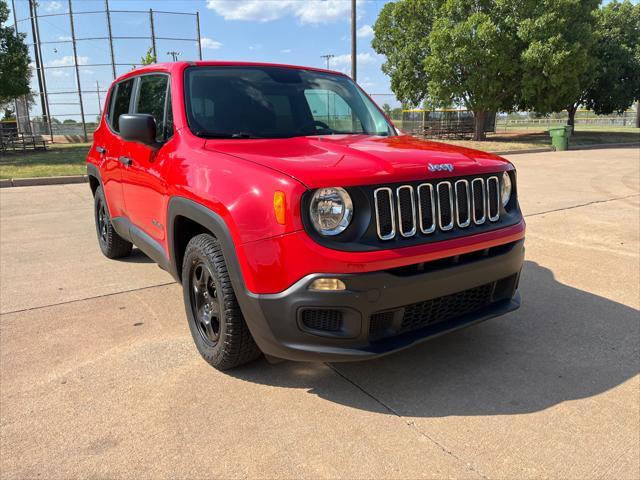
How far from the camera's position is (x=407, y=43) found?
2716cm

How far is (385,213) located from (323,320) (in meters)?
0.60

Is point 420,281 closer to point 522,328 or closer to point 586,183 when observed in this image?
point 522,328

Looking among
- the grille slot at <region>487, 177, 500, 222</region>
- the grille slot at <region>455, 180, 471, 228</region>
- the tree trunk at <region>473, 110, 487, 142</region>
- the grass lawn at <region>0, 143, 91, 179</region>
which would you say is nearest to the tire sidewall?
the grille slot at <region>455, 180, 471, 228</region>

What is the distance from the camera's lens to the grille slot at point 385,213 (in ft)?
8.09

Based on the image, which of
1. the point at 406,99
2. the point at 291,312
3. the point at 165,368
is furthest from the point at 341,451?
the point at 406,99

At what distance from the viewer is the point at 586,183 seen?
1102 cm

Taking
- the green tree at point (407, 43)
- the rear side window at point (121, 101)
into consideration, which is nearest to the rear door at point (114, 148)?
the rear side window at point (121, 101)

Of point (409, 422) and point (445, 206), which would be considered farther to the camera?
point (445, 206)

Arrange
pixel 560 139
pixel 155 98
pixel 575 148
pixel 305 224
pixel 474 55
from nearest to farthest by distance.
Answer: pixel 305 224 → pixel 155 98 → pixel 560 139 → pixel 474 55 → pixel 575 148

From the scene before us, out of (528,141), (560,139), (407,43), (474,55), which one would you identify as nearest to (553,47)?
(474,55)

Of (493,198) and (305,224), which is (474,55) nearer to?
(493,198)

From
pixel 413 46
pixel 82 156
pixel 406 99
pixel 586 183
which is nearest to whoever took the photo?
pixel 586 183

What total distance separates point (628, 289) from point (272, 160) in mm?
3528

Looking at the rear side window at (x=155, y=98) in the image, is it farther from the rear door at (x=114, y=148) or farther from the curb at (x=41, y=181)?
the curb at (x=41, y=181)
